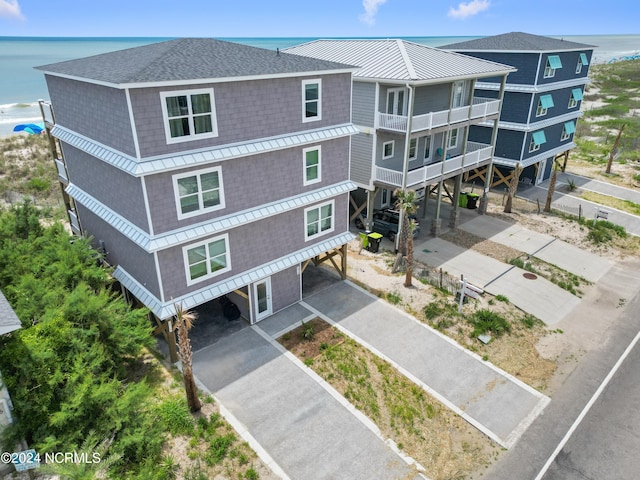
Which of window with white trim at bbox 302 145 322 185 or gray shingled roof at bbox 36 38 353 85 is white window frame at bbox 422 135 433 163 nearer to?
window with white trim at bbox 302 145 322 185

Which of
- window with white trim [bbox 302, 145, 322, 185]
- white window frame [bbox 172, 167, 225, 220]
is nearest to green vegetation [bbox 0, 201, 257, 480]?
white window frame [bbox 172, 167, 225, 220]

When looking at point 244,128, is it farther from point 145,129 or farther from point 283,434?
point 283,434

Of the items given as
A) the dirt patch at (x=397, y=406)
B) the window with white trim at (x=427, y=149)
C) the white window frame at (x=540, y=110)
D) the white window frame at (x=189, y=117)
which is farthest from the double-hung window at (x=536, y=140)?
the white window frame at (x=189, y=117)

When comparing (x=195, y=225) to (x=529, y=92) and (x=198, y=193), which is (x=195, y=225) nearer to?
(x=198, y=193)

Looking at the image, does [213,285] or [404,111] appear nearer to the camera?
[213,285]

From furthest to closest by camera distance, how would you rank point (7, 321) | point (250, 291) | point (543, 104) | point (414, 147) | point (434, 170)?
point (543, 104) < point (414, 147) < point (434, 170) < point (250, 291) < point (7, 321)

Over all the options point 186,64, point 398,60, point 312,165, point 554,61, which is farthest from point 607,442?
point 554,61

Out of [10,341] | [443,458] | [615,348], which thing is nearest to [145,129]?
[10,341]
